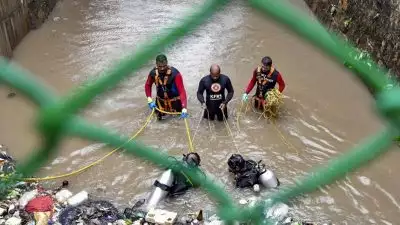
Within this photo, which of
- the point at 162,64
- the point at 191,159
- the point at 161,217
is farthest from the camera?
the point at 162,64

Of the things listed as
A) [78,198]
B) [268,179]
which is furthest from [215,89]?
[78,198]

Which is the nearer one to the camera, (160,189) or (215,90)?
(160,189)

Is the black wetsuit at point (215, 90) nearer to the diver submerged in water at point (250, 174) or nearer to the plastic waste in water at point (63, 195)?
the diver submerged in water at point (250, 174)

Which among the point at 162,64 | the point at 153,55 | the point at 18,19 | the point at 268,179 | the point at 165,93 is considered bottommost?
the point at 268,179

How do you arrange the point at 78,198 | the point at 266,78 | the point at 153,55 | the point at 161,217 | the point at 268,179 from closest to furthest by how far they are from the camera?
1. the point at 153,55
2. the point at 161,217
3. the point at 78,198
4. the point at 268,179
5. the point at 266,78

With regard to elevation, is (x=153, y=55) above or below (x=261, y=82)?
above

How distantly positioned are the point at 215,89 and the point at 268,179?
165 cm

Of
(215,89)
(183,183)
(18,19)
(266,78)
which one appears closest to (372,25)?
(266,78)

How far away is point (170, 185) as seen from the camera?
552 cm

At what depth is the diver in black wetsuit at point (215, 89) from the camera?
265 inches

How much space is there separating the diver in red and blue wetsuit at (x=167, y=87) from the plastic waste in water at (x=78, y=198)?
1.64m

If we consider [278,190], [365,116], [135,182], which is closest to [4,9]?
[135,182]

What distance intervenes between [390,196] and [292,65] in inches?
139

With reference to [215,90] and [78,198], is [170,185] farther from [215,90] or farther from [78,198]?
[215,90]
